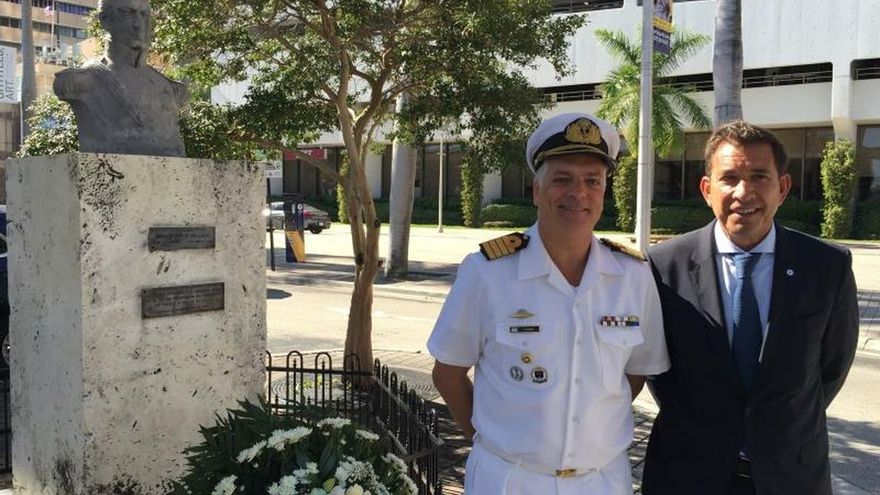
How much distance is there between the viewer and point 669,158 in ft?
111

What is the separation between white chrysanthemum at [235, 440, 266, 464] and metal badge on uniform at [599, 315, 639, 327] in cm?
109

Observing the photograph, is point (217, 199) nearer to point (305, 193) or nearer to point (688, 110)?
point (688, 110)

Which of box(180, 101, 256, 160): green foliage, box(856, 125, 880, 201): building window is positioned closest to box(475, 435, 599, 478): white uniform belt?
box(180, 101, 256, 160): green foliage

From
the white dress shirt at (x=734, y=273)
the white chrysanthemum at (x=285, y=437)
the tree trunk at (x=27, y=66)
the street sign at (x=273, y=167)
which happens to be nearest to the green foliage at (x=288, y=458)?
the white chrysanthemum at (x=285, y=437)

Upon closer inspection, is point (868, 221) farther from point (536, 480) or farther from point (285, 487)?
point (285, 487)

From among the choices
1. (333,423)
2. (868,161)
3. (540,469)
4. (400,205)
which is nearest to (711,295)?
(540,469)

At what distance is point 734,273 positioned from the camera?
8.32 feet

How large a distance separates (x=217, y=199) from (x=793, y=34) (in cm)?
2998

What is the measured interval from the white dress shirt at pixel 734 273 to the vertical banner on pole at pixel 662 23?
422 inches

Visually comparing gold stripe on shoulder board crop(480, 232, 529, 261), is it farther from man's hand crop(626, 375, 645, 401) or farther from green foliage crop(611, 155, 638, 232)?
green foliage crop(611, 155, 638, 232)

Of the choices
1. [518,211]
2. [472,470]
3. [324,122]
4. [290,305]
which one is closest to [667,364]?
[472,470]

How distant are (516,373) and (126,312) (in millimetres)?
2273

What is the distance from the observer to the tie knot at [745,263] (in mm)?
2512

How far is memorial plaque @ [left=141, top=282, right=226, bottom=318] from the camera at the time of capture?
12.6ft
